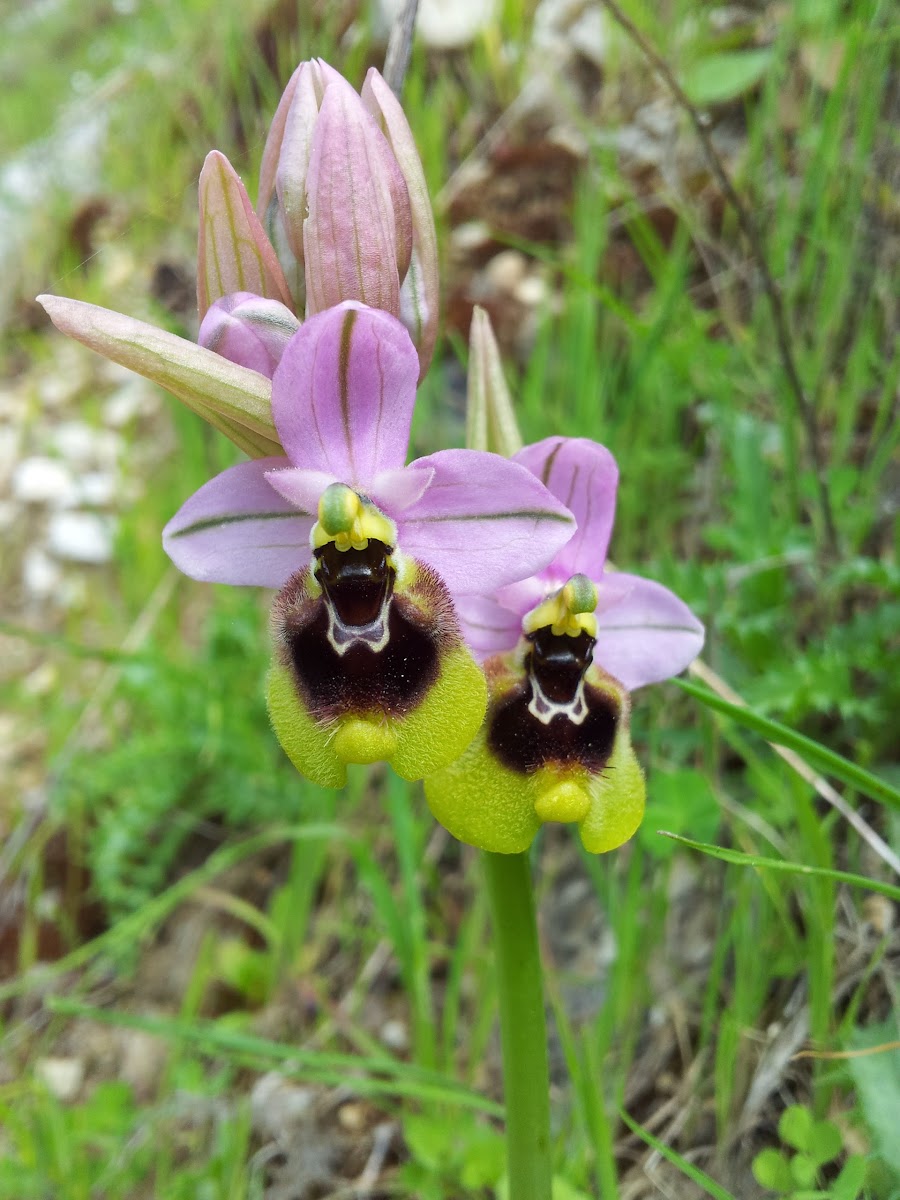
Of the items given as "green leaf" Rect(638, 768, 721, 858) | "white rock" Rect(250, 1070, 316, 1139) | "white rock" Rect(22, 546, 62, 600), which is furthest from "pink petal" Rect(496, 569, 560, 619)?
"white rock" Rect(22, 546, 62, 600)

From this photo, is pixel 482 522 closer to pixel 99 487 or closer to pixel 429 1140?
pixel 429 1140

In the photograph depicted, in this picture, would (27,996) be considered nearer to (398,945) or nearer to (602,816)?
(398,945)

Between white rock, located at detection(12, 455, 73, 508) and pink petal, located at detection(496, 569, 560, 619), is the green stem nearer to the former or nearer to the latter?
pink petal, located at detection(496, 569, 560, 619)

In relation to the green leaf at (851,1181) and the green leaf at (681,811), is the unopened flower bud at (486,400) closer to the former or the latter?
the green leaf at (681,811)

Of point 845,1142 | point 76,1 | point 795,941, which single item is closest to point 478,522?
point 795,941

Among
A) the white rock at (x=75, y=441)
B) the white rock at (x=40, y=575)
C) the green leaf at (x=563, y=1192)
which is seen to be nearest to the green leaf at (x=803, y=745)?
the green leaf at (x=563, y=1192)

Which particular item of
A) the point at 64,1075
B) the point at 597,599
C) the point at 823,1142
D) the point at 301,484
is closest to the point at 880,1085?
the point at 823,1142
